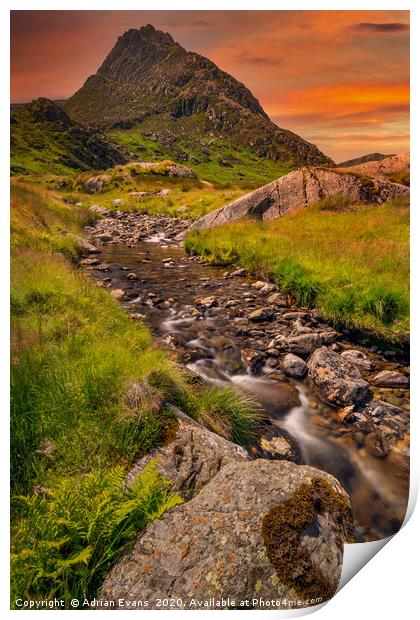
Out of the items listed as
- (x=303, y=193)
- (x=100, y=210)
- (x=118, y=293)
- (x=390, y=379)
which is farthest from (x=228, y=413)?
(x=100, y=210)

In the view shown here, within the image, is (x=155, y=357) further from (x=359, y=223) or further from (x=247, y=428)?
(x=359, y=223)

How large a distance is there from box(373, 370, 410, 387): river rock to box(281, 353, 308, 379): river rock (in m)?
0.90

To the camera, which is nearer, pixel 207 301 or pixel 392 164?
pixel 392 164

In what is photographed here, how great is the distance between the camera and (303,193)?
10828 millimetres

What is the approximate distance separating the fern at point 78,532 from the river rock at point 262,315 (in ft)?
11.8

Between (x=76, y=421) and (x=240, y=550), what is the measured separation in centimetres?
185

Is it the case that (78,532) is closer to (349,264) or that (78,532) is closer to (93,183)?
(349,264)

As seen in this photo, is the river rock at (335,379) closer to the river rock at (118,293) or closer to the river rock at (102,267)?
the river rock at (118,293)

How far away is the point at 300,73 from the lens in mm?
4066

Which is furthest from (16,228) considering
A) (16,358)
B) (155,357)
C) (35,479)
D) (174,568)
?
(174,568)

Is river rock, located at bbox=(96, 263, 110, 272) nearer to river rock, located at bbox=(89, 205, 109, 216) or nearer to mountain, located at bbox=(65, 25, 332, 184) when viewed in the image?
mountain, located at bbox=(65, 25, 332, 184)

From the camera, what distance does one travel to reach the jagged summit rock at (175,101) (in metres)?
4.17

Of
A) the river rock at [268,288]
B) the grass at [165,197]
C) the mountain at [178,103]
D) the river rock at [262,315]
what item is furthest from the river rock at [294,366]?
the grass at [165,197]
